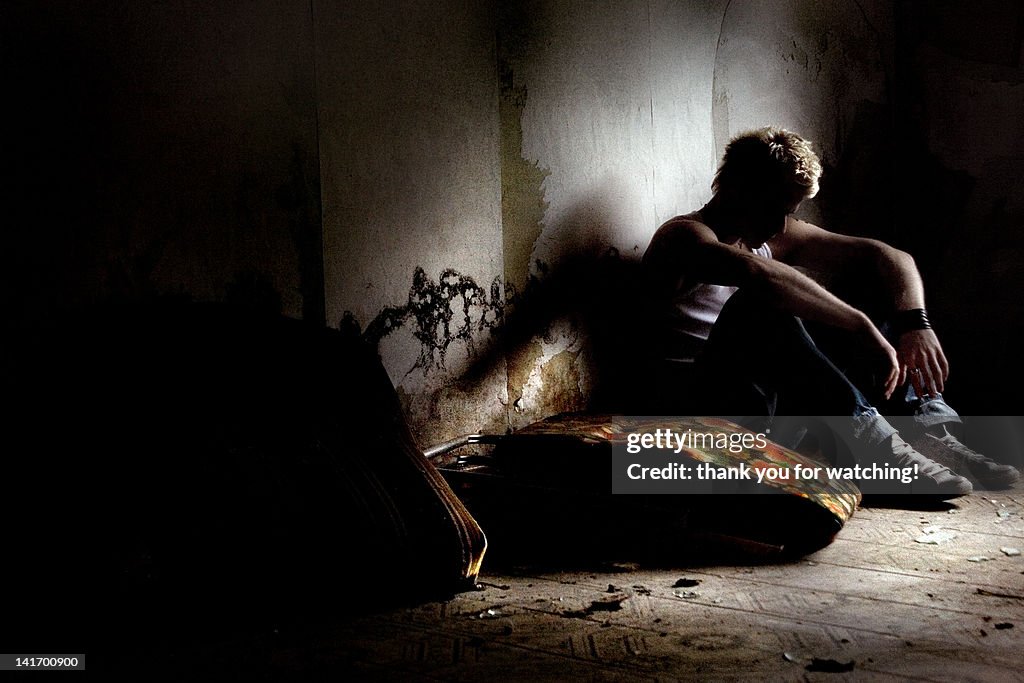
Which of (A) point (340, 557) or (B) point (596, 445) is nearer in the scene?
(A) point (340, 557)

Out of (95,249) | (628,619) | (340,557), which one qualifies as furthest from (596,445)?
(95,249)

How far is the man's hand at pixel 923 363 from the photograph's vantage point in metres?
2.70

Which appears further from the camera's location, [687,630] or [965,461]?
[965,461]

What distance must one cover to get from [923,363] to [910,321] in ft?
0.59

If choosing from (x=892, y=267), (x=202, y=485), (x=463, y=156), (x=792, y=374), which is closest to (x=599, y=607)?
(x=202, y=485)

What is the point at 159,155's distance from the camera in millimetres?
1808

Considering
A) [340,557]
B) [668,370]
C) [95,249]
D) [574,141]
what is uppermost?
[574,141]

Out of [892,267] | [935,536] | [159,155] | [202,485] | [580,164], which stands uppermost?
[580,164]

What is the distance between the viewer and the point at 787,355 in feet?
8.70

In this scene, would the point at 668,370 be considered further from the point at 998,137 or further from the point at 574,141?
the point at 998,137

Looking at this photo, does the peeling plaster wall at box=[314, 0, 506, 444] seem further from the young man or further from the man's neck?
the man's neck

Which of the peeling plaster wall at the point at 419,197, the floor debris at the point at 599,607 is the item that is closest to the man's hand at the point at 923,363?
the peeling plaster wall at the point at 419,197

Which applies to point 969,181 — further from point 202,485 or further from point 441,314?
point 202,485

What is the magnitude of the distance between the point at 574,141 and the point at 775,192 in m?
0.74
